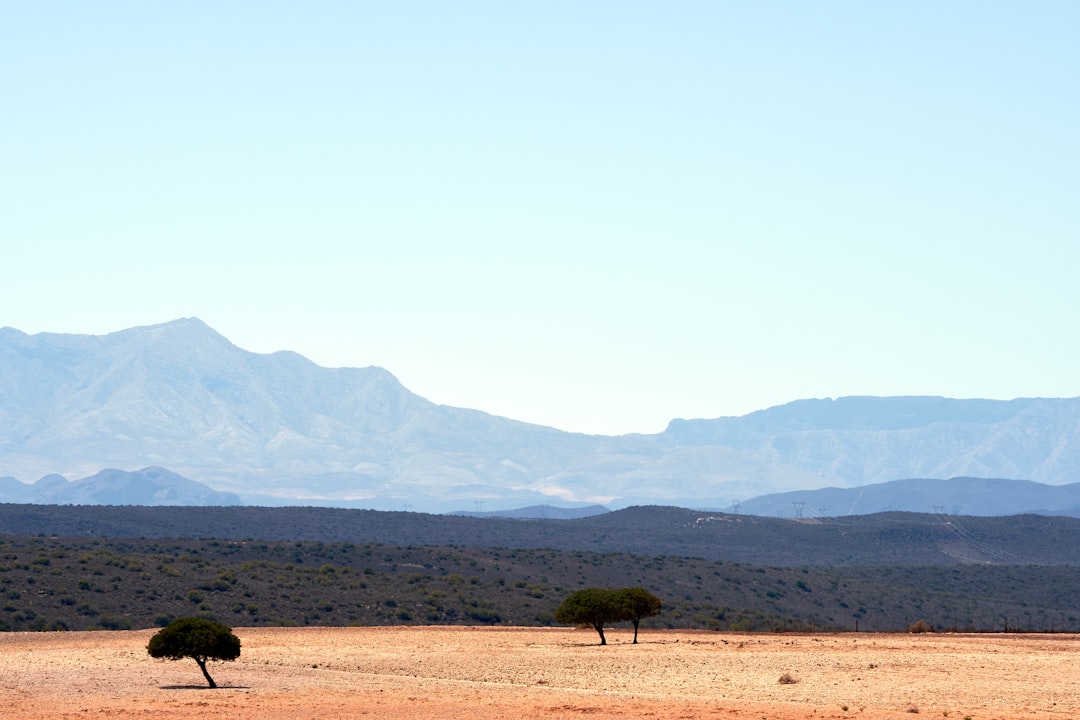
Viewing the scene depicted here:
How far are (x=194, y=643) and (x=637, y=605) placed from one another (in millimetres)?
20217

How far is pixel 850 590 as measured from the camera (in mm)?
101938

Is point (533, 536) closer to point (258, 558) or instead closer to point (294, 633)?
point (258, 558)

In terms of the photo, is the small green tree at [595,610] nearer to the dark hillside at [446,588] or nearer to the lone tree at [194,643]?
the dark hillside at [446,588]

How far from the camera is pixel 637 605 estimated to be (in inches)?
2138

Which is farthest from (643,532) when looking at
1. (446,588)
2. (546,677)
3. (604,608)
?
(546,677)

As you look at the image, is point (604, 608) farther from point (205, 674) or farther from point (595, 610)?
point (205, 674)

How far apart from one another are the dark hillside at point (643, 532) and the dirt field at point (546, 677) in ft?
292

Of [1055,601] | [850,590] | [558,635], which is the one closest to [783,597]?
[850,590]

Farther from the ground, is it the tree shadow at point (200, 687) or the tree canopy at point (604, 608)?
the tree canopy at point (604, 608)

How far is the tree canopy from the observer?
53.8m

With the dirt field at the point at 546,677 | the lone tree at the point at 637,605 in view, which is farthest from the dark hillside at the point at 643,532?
the dirt field at the point at 546,677

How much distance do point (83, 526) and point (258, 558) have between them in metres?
53.9

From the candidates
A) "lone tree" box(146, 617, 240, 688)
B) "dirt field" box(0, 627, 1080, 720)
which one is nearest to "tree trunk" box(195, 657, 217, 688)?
"lone tree" box(146, 617, 240, 688)

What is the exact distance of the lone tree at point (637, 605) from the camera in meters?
53.8
